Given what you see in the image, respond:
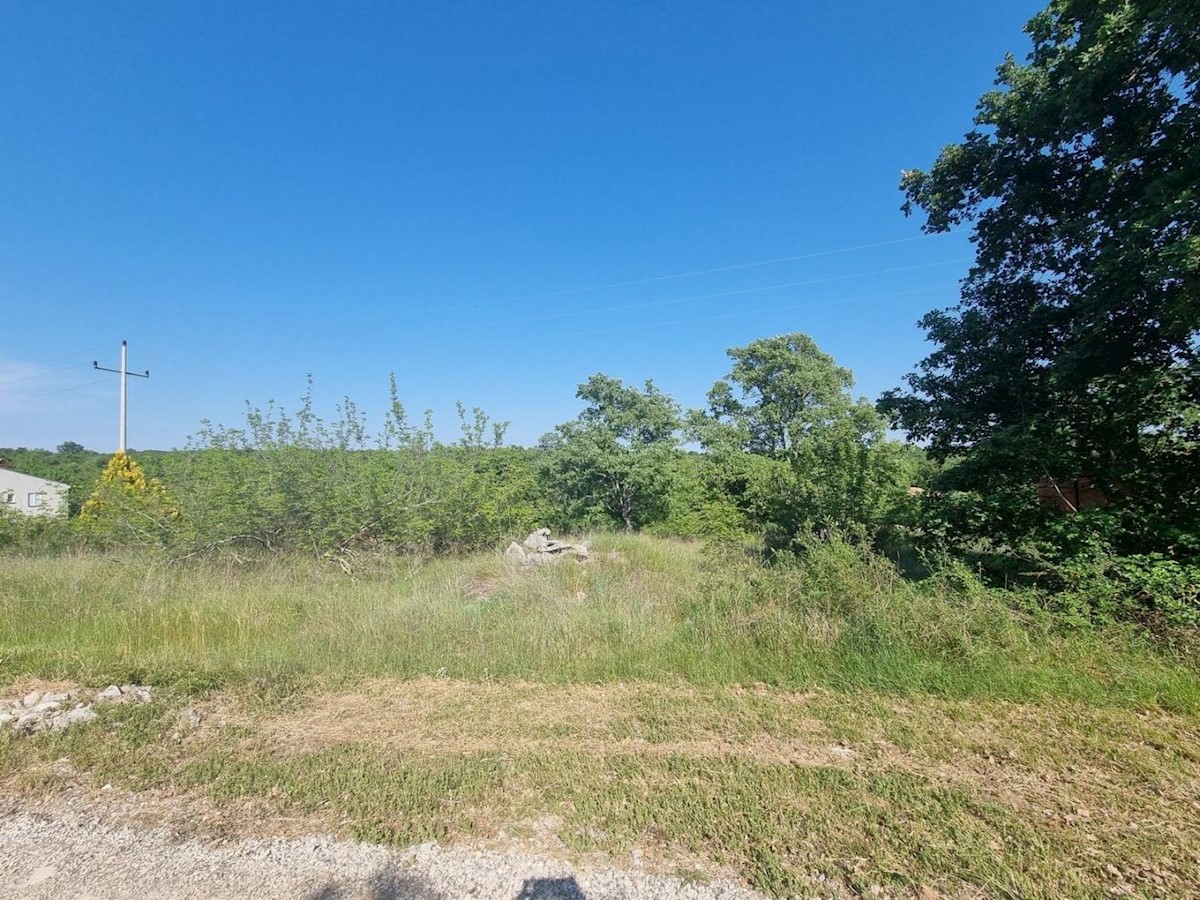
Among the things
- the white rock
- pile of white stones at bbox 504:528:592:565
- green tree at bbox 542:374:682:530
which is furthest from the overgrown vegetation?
green tree at bbox 542:374:682:530

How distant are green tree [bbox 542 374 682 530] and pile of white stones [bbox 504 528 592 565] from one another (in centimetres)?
585

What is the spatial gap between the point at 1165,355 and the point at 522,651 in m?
7.85

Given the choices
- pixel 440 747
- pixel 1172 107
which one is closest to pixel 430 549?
pixel 440 747

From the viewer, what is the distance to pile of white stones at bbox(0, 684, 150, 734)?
3461mm

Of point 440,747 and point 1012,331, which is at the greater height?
point 1012,331

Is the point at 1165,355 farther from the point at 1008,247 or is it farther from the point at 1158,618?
the point at 1158,618

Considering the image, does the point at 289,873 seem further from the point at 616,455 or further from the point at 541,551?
the point at 616,455

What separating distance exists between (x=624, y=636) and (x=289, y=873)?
10.3 feet

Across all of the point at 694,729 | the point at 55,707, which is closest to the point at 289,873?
the point at 694,729

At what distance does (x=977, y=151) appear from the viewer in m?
7.52

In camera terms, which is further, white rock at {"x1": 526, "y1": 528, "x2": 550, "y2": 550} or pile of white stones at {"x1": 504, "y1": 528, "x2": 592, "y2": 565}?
white rock at {"x1": 526, "y1": 528, "x2": 550, "y2": 550}

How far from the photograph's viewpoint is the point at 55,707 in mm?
3689

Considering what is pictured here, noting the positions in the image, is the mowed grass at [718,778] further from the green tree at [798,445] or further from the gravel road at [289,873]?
the green tree at [798,445]

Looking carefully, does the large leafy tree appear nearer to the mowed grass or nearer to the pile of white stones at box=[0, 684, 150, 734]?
the mowed grass
